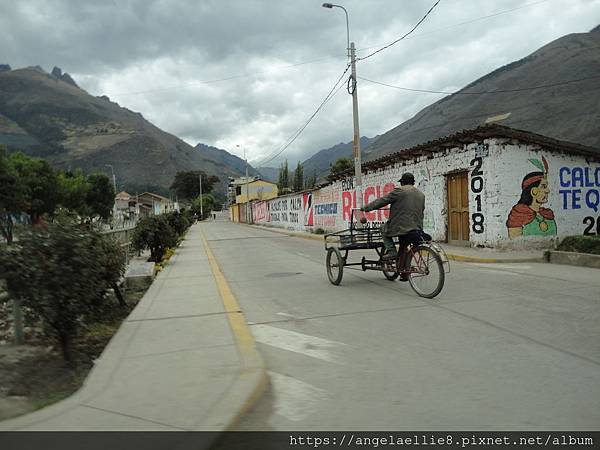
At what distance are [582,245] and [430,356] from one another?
28.0 feet

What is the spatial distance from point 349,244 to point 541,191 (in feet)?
26.3

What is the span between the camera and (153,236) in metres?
13.9

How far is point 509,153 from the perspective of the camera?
13.2 metres

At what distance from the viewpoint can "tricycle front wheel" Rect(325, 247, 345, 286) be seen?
322 inches

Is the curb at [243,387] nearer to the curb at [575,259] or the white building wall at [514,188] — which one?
the curb at [575,259]

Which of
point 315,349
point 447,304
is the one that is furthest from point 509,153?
point 315,349

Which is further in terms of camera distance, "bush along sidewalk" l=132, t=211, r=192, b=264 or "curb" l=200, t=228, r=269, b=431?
"bush along sidewalk" l=132, t=211, r=192, b=264

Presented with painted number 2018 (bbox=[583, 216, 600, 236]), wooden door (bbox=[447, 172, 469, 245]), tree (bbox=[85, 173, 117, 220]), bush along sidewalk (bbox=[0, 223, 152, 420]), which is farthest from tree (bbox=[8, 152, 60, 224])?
bush along sidewalk (bbox=[0, 223, 152, 420])

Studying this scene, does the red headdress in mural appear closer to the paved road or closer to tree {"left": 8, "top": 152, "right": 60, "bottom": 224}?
the paved road

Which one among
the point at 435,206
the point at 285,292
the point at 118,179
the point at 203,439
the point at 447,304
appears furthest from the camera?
the point at 118,179

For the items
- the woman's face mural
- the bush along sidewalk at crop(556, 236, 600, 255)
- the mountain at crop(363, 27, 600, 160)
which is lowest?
the bush along sidewalk at crop(556, 236, 600, 255)

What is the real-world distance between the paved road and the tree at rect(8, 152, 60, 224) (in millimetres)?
46908

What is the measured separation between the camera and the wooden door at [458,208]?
1480 cm

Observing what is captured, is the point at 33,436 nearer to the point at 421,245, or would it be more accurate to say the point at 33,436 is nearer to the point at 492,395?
the point at 492,395
